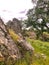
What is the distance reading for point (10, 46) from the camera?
14.5 meters

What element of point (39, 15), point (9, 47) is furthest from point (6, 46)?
point (39, 15)

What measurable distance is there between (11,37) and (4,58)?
2.91 m

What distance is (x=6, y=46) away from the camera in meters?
14.0

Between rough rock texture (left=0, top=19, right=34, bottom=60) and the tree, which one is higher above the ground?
the tree

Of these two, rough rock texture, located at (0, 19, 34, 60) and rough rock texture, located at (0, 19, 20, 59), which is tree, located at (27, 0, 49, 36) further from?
rough rock texture, located at (0, 19, 20, 59)

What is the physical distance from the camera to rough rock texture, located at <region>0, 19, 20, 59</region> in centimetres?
1359

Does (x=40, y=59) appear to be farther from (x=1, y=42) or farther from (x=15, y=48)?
(x=1, y=42)

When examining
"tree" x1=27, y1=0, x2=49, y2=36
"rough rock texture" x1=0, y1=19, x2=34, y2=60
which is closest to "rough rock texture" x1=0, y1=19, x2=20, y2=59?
"rough rock texture" x1=0, y1=19, x2=34, y2=60

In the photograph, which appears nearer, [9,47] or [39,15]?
[9,47]

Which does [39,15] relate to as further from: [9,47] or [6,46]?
[6,46]

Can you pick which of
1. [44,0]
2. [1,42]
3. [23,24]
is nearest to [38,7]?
[44,0]

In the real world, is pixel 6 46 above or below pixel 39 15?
below

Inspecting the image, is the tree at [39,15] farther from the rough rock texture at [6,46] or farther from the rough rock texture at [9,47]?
the rough rock texture at [6,46]

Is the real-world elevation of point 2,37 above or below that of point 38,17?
below
